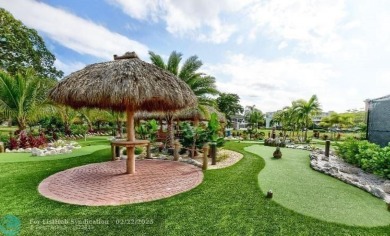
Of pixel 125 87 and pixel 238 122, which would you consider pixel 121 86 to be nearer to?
pixel 125 87

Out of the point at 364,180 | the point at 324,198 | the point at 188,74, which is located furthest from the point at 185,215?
the point at 188,74

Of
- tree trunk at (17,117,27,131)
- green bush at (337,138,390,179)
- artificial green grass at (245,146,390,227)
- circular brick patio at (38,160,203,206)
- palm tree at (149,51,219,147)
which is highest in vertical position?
palm tree at (149,51,219,147)

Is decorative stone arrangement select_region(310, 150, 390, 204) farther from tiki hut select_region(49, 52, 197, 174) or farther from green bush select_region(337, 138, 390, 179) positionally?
tiki hut select_region(49, 52, 197, 174)

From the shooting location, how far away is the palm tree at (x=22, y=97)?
1130 cm

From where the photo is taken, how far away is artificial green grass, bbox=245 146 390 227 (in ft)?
14.2

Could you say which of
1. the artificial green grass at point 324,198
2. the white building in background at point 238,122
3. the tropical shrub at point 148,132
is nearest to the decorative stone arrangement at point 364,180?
the artificial green grass at point 324,198

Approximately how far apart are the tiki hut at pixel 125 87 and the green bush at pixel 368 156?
265 inches

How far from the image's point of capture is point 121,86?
5.88 metres

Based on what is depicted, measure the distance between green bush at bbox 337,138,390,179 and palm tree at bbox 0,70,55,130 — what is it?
1478 cm

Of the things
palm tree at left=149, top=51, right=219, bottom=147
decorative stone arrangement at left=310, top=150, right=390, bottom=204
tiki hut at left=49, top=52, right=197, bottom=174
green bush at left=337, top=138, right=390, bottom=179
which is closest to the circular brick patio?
tiki hut at left=49, top=52, right=197, bottom=174

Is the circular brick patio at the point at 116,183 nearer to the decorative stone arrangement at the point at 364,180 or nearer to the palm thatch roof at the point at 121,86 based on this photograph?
the palm thatch roof at the point at 121,86

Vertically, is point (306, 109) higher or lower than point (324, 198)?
higher

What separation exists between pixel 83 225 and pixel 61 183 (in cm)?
281

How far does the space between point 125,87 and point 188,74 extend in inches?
283
